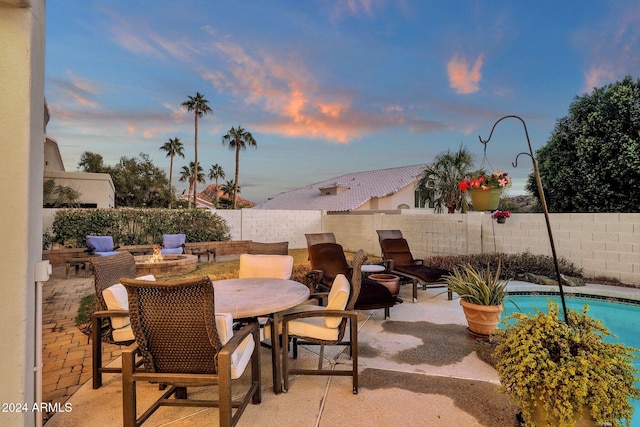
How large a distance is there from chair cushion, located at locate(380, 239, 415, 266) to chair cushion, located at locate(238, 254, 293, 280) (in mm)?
3060

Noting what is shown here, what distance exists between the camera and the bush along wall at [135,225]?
984 centimetres

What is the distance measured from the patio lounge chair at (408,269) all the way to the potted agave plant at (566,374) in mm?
3330

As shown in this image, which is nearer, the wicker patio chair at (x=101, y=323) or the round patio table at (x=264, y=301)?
the round patio table at (x=264, y=301)

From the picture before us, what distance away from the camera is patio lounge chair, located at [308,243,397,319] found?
4.08 metres

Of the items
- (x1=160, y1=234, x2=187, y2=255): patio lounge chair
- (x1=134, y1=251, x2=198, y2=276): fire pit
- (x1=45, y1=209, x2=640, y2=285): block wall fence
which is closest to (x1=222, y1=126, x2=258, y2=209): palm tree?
(x1=45, y1=209, x2=640, y2=285): block wall fence

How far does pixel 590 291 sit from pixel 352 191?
1593 cm

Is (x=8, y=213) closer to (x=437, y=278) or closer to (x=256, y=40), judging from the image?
(x=437, y=278)

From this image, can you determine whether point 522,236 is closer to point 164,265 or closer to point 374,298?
point 374,298

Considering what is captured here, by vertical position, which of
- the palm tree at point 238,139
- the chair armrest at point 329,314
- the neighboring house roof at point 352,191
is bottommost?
the chair armrest at point 329,314

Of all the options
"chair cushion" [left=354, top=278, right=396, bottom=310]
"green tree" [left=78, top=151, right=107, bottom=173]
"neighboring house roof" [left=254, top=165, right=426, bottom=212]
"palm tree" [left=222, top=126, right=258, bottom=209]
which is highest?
"palm tree" [left=222, top=126, right=258, bottom=209]

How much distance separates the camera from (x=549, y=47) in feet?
27.8

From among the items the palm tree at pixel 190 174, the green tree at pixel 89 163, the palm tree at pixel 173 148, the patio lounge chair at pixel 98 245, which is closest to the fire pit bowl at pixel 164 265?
the patio lounge chair at pixel 98 245

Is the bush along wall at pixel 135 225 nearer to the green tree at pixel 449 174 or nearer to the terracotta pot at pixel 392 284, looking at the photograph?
the green tree at pixel 449 174

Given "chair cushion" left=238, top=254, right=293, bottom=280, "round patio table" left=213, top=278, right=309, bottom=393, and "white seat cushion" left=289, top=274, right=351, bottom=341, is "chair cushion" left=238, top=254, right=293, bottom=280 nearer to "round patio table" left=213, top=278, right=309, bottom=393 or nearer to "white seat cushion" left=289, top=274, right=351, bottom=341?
"round patio table" left=213, top=278, right=309, bottom=393
